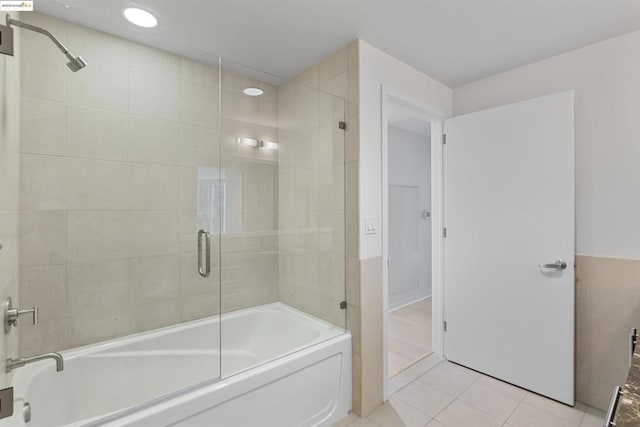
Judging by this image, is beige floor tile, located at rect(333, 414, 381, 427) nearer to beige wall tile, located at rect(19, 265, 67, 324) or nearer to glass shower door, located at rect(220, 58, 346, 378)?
glass shower door, located at rect(220, 58, 346, 378)

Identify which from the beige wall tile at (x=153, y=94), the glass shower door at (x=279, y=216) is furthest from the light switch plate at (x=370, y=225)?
the beige wall tile at (x=153, y=94)

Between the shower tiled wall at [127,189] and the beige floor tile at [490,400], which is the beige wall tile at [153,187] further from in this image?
the beige floor tile at [490,400]

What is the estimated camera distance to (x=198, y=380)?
1641mm

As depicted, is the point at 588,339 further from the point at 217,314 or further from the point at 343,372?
the point at 217,314

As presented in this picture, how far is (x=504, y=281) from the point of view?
232 centimetres

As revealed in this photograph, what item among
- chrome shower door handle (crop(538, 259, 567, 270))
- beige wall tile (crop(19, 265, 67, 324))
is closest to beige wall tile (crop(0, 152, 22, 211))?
beige wall tile (crop(19, 265, 67, 324))

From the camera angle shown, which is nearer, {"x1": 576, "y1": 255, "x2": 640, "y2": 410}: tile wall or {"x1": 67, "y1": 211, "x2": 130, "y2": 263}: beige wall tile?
{"x1": 67, "y1": 211, "x2": 130, "y2": 263}: beige wall tile

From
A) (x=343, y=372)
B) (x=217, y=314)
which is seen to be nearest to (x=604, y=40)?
(x=343, y=372)

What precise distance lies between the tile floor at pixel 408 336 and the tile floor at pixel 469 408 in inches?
11.0

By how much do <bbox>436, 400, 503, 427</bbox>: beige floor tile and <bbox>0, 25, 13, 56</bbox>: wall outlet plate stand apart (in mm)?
2766

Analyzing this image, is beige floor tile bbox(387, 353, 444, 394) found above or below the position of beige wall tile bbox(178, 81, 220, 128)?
below

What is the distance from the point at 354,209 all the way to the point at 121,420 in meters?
1.58

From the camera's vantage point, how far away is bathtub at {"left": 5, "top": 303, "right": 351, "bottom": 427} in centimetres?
139

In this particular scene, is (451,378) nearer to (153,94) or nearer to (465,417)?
(465,417)
